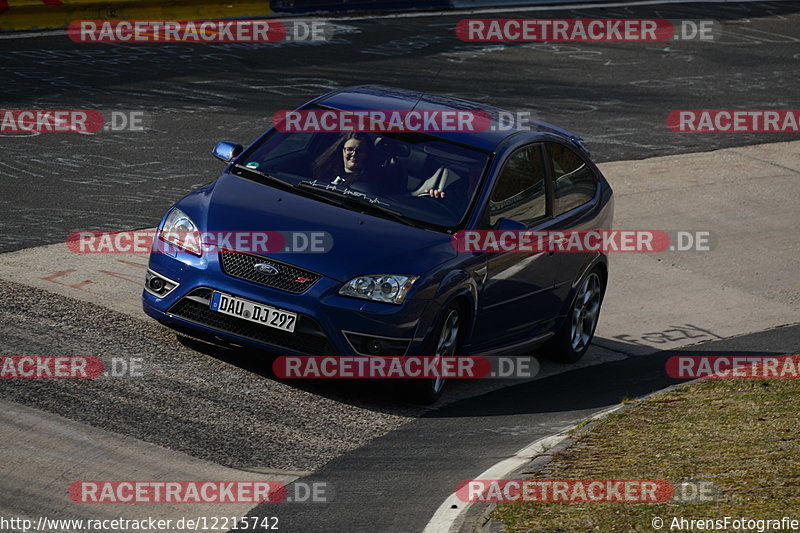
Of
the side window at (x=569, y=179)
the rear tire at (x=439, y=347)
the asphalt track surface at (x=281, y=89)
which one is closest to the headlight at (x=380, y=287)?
the rear tire at (x=439, y=347)

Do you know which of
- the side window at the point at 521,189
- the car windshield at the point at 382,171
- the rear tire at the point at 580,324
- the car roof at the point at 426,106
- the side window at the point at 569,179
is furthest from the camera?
the rear tire at the point at 580,324

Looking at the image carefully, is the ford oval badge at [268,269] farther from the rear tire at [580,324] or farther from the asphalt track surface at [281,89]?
the asphalt track surface at [281,89]

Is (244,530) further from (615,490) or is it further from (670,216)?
(670,216)

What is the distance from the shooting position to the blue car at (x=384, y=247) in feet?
25.4

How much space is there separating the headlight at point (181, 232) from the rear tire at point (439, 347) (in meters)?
1.55

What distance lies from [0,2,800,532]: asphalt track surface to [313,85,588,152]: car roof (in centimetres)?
180

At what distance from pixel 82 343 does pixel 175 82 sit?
9.20m

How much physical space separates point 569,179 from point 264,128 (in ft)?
20.6

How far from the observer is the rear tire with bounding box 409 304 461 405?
8.02 meters

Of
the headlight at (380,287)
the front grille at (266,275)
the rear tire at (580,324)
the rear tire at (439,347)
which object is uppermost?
the front grille at (266,275)

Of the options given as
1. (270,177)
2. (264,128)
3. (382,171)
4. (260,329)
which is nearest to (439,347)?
(260,329)

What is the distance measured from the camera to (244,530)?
5961 mm

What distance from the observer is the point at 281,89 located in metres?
17.2

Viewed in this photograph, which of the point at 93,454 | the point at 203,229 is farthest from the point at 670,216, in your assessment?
the point at 93,454
